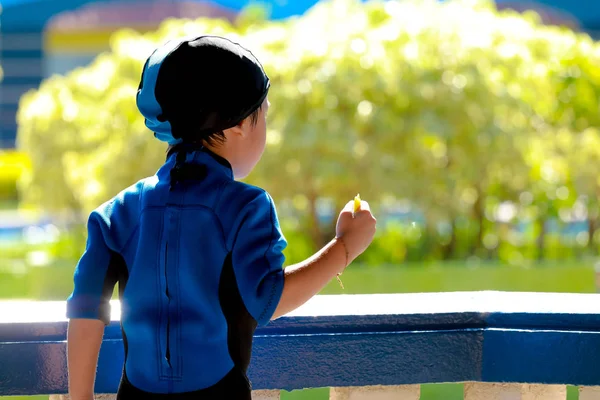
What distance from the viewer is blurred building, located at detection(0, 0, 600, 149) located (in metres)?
46.6

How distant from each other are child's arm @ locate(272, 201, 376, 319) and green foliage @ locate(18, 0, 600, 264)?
6505 millimetres

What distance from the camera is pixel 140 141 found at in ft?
27.5

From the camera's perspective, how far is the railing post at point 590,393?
1.57 meters

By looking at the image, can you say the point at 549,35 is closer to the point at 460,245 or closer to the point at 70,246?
the point at 460,245

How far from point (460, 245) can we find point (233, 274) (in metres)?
9.03

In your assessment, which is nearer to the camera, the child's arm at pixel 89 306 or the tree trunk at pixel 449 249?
the child's arm at pixel 89 306

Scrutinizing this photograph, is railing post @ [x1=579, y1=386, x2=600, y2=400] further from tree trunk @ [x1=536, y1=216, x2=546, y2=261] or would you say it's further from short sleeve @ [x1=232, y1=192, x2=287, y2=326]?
tree trunk @ [x1=536, y1=216, x2=546, y2=261]

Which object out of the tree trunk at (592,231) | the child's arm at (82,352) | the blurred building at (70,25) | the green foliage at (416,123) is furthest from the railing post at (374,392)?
the blurred building at (70,25)

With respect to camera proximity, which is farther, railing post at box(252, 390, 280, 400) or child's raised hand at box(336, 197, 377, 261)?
railing post at box(252, 390, 280, 400)

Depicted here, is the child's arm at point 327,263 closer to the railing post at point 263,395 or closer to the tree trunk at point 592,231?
the railing post at point 263,395

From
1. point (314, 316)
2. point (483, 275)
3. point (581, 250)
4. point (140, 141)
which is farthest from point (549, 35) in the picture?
point (314, 316)

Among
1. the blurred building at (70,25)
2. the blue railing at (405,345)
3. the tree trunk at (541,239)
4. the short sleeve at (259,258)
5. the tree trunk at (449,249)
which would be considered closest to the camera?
the short sleeve at (259,258)

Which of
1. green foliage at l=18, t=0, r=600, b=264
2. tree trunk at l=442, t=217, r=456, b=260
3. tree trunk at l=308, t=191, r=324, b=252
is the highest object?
Answer: green foliage at l=18, t=0, r=600, b=264

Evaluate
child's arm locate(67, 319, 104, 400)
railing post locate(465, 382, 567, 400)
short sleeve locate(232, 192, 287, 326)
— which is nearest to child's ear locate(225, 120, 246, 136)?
short sleeve locate(232, 192, 287, 326)
